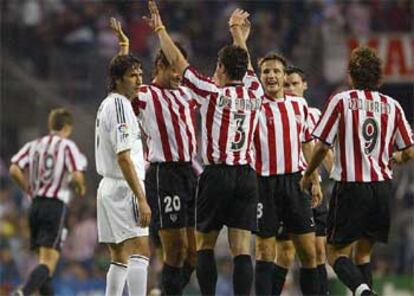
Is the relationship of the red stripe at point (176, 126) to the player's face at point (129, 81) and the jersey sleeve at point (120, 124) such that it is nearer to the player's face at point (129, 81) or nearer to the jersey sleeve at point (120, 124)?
the player's face at point (129, 81)

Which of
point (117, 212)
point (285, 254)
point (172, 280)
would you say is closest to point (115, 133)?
point (117, 212)

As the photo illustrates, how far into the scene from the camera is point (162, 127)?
12.6 metres

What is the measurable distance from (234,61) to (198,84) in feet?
1.22

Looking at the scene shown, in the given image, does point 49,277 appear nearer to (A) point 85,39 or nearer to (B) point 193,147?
(B) point 193,147

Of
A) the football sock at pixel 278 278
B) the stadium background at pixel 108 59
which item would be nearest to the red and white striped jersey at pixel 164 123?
the football sock at pixel 278 278

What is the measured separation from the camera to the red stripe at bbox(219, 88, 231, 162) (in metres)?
11.9

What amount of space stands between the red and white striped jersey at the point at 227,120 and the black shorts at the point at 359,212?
2.85 ft

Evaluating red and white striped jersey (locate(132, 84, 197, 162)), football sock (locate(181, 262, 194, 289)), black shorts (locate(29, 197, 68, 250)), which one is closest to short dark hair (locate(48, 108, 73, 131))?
black shorts (locate(29, 197, 68, 250))

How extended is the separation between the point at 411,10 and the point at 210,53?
365cm

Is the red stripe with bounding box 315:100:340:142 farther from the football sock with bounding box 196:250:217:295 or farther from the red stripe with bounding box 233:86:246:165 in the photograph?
the football sock with bounding box 196:250:217:295

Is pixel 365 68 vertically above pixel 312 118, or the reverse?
pixel 365 68

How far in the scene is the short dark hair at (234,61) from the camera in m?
11.8

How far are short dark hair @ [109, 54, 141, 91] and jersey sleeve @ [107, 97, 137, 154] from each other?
0.20 m

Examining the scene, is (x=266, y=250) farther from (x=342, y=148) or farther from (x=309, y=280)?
(x=342, y=148)
